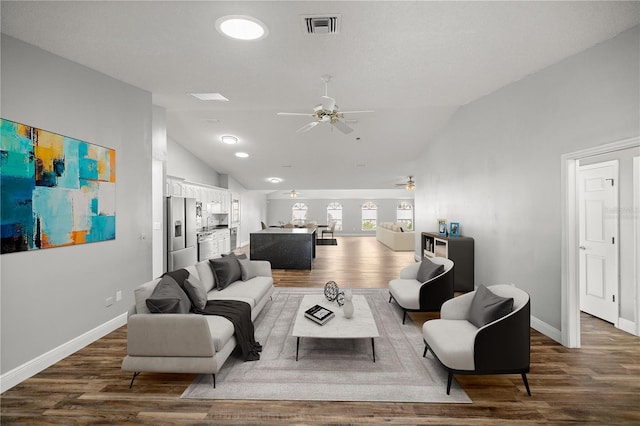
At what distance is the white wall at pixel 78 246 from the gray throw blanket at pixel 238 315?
1.06 metres

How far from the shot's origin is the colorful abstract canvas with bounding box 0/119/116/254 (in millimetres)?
2613

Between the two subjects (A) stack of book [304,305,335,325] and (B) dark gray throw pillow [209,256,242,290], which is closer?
(A) stack of book [304,305,335,325]

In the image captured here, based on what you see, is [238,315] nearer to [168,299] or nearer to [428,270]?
[168,299]

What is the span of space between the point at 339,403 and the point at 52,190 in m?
3.30

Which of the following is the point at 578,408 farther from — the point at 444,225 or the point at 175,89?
the point at 175,89

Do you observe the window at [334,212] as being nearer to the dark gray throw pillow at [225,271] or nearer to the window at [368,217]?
the window at [368,217]

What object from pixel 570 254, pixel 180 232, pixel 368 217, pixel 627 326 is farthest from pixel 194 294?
pixel 368 217

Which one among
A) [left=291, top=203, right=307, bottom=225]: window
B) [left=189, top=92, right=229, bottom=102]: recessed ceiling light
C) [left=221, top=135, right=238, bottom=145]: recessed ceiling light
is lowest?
[left=291, top=203, right=307, bottom=225]: window

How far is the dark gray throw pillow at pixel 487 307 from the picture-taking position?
2555mm

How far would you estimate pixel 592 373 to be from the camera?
2.77 meters

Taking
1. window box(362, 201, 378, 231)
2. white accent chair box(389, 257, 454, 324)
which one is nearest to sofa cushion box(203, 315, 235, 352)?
white accent chair box(389, 257, 454, 324)

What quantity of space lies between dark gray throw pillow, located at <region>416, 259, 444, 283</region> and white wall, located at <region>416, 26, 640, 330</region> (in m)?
1.03

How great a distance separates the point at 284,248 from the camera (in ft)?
24.3

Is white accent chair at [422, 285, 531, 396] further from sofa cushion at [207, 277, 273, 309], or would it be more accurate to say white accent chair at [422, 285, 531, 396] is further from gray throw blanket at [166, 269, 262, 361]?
sofa cushion at [207, 277, 273, 309]
